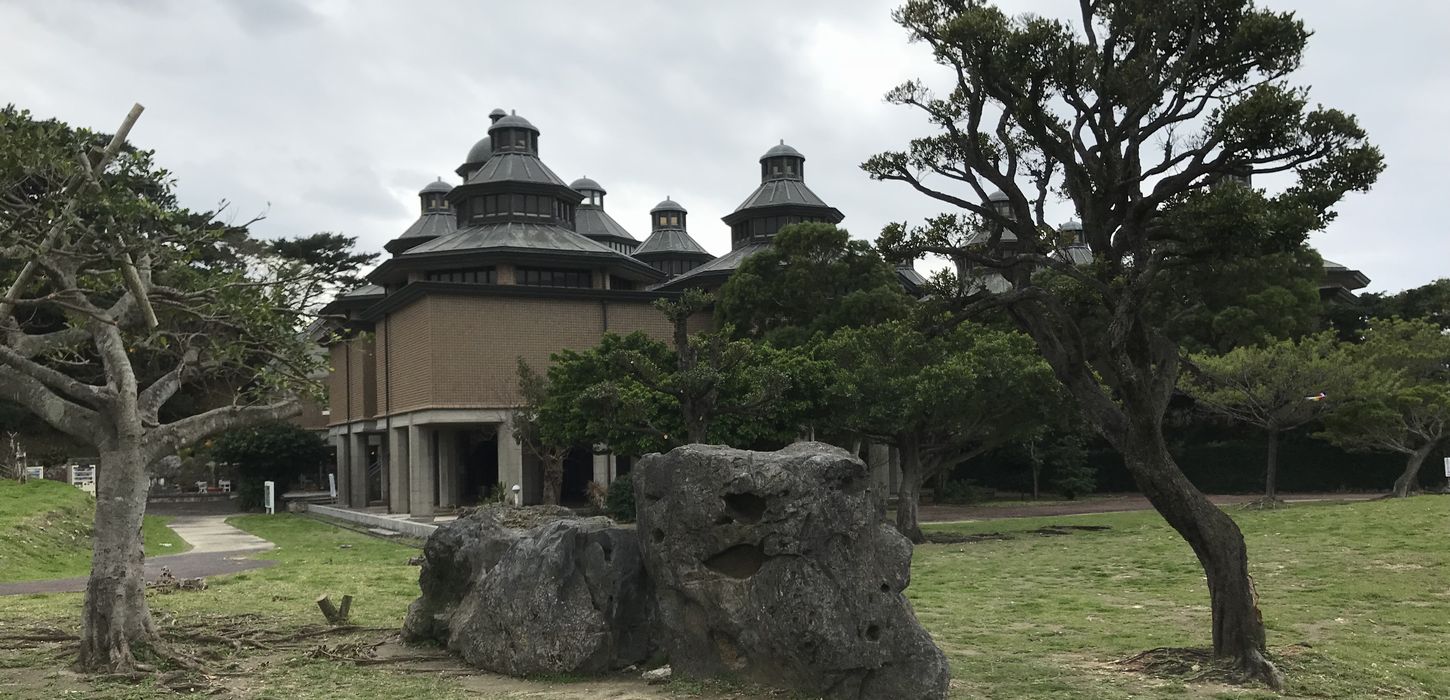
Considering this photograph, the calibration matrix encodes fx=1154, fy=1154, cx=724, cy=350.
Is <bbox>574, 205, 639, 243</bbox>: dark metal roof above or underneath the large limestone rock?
above

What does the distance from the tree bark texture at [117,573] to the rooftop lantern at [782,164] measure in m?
47.0

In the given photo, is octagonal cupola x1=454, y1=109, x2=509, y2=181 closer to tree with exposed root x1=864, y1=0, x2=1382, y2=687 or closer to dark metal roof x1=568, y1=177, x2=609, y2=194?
dark metal roof x1=568, y1=177, x2=609, y2=194

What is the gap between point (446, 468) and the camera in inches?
1705

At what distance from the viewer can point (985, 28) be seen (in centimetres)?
1220

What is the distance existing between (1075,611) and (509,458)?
2607 centimetres

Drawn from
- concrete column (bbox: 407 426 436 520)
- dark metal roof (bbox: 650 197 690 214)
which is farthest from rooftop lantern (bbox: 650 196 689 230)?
concrete column (bbox: 407 426 436 520)

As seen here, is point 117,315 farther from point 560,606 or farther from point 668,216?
point 668,216

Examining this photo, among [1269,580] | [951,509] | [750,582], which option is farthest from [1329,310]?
[750,582]

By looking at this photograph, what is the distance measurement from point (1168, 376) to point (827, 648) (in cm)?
503

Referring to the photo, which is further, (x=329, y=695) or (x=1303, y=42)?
(x=1303, y=42)

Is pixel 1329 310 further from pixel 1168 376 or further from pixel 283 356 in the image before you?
pixel 283 356

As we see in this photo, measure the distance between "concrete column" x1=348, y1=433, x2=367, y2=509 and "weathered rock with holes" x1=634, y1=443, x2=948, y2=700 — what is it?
40328mm

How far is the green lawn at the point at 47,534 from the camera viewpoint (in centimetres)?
2355

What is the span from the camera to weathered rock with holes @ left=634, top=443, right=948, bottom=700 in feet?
33.3
